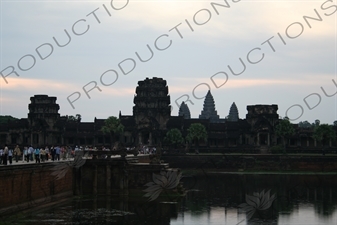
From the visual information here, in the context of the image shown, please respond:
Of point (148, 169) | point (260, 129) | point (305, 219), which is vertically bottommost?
point (305, 219)

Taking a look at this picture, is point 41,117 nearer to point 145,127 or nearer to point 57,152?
point 145,127

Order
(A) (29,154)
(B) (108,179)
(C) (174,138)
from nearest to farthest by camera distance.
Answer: (A) (29,154) < (B) (108,179) < (C) (174,138)

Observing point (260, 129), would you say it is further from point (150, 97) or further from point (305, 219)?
point (305, 219)

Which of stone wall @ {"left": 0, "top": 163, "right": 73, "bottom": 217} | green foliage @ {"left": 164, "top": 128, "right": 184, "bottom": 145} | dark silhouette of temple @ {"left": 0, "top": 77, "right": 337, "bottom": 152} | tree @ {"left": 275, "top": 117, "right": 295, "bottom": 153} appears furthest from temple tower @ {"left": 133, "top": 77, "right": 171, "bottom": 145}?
stone wall @ {"left": 0, "top": 163, "right": 73, "bottom": 217}

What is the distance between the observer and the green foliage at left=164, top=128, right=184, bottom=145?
133 m

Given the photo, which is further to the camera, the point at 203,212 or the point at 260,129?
the point at 260,129

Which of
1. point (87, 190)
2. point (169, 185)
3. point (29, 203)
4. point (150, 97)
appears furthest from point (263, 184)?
point (150, 97)

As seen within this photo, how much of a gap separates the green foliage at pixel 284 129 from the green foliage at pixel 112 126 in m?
32.1

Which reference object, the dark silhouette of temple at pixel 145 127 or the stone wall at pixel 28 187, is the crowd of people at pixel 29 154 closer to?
the stone wall at pixel 28 187

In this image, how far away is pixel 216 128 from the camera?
143750mm

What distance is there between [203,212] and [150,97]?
88.8 meters

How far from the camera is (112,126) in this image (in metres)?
136

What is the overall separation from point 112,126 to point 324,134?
4237cm

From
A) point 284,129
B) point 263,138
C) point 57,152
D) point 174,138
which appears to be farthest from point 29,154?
point 263,138
